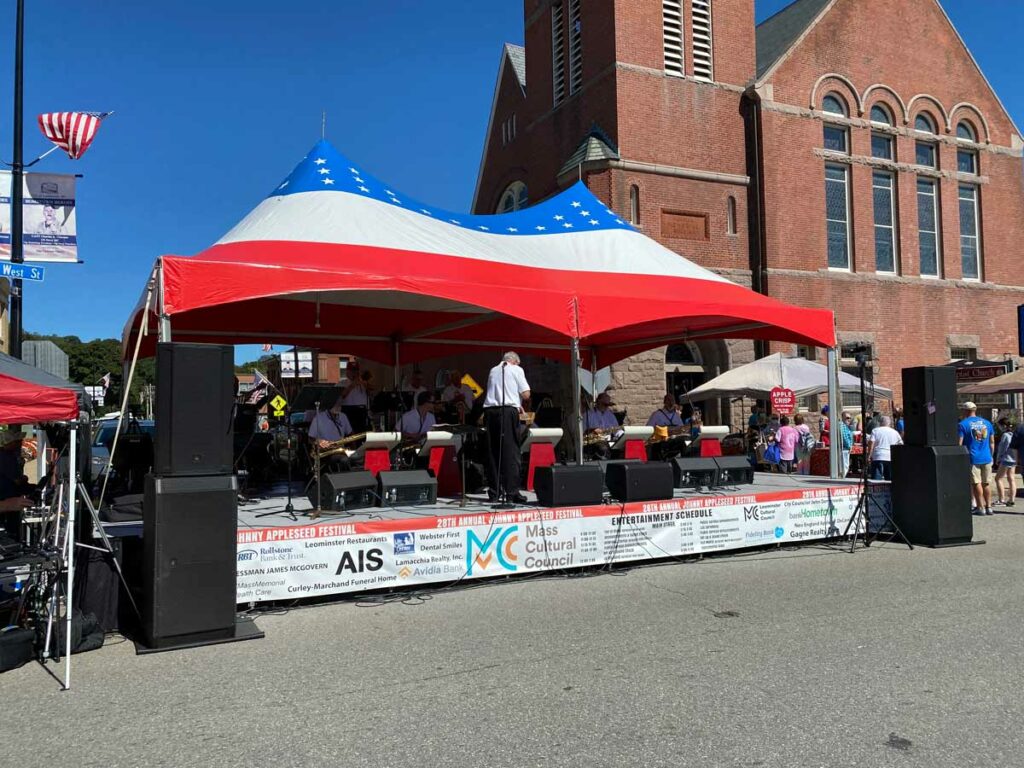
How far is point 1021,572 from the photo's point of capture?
7.64 meters

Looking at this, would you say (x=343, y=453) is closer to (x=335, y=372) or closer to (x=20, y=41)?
(x=20, y=41)

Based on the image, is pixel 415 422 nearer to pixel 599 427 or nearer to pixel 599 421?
pixel 599 427

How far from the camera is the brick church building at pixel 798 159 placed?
19.9m

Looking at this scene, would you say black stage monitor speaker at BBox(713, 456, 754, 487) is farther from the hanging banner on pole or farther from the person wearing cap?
the hanging banner on pole

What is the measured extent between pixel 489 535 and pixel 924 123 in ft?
73.0

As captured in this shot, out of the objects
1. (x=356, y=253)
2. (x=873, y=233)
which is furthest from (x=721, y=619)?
Result: (x=873, y=233)

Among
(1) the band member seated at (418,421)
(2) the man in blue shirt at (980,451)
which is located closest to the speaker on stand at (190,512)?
(1) the band member seated at (418,421)

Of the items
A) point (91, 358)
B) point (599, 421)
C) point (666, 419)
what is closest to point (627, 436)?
point (599, 421)

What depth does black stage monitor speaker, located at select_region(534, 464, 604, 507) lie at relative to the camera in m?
7.86

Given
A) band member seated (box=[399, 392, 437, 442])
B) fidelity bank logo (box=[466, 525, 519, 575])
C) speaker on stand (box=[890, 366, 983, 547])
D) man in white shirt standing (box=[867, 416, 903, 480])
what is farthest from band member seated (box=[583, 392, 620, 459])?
man in white shirt standing (box=[867, 416, 903, 480])

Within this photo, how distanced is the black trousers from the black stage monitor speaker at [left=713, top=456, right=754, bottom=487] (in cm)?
279

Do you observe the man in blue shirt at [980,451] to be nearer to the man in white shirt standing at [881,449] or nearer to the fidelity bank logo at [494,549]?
the man in white shirt standing at [881,449]

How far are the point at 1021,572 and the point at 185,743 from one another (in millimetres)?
7397

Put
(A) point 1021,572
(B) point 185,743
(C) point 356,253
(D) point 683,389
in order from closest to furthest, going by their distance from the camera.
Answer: (B) point 185,743, (A) point 1021,572, (C) point 356,253, (D) point 683,389
